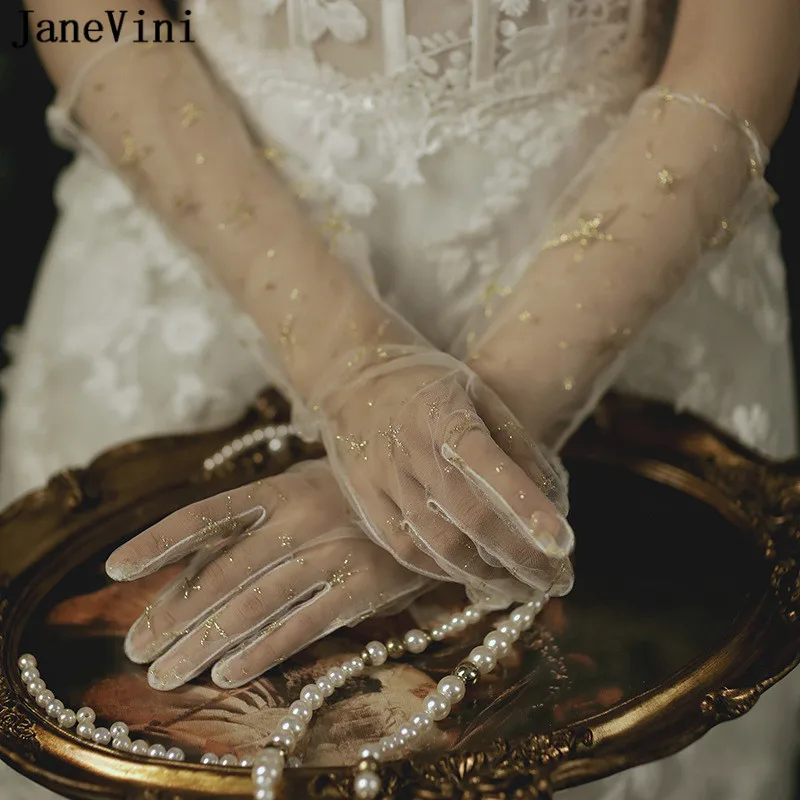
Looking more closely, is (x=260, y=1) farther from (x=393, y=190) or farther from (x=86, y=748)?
(x=86, y=748)

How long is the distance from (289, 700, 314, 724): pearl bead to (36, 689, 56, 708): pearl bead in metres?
0.15

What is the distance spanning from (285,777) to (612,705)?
0.19 meters

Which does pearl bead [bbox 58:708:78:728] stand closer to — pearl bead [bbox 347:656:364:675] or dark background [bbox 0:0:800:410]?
pearl bead [bbox 347:656:364:675]

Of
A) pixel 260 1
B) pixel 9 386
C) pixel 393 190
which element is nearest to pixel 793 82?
pixel 393 190

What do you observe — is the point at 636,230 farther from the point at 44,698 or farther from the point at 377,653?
the point at 44,698

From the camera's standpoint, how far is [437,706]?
0.54 meters

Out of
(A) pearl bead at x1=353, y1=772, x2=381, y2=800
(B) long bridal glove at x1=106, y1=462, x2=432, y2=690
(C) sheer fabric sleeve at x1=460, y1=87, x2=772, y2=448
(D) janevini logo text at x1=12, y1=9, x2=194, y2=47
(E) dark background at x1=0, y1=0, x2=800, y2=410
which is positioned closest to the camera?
(A) pearl bead at x1=353, y1=772, x2=381, y2=800

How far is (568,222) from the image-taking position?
0.76m

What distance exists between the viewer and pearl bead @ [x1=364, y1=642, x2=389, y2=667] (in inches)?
23.2

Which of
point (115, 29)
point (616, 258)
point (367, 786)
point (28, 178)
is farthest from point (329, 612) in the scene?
point (28, 178)

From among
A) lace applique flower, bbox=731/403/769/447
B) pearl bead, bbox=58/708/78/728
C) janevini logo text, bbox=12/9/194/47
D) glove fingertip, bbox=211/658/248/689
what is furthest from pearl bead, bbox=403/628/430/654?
janevini logo text, bbox=12/9/194/47

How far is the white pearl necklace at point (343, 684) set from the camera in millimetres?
486

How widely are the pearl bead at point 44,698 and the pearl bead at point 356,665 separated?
0.60 ft

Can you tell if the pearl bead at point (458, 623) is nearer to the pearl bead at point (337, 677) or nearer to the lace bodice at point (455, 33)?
the pearl bead at point (337, 677)
